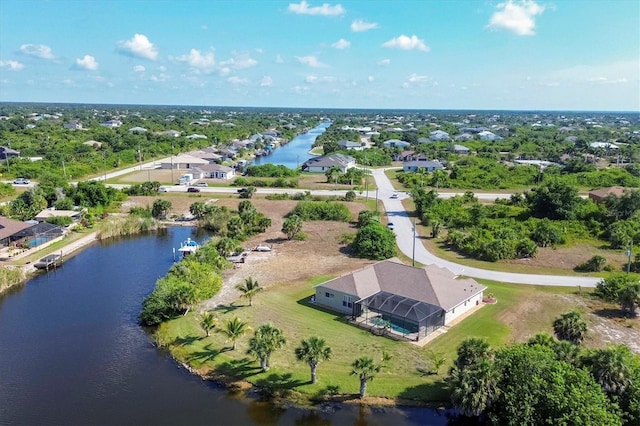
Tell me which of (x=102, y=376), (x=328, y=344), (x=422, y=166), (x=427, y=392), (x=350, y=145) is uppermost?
(x=350, y=145)

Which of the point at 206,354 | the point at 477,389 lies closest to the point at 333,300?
the point at 206,354

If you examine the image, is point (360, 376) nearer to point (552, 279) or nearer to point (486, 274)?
point (486, 274)

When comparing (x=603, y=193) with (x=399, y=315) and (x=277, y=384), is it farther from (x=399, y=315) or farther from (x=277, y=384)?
(x=277, y=384)

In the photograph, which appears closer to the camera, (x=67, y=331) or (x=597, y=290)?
(x=67, y=331)

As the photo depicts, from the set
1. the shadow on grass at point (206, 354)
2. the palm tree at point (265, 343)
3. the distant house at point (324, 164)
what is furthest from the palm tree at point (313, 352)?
the distant house at point (324, 164)

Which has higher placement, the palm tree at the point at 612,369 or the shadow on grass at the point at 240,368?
the palm tree at the point at 612,369

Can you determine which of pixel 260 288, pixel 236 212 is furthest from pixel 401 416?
pixel 236 212

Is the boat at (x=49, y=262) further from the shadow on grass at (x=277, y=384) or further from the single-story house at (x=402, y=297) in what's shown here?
the shadow on grass at (x=277, y=384)
